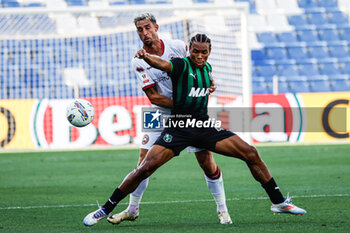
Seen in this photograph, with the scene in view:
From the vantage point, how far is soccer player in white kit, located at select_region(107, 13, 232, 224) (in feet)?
22.0

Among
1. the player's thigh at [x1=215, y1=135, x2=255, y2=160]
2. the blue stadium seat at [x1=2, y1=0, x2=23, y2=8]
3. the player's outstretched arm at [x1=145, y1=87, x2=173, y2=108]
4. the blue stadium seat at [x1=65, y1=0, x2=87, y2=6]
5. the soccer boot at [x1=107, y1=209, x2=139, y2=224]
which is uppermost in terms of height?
the blue stadium seat at [x1=65, y1=0, x2=87, y2=6]

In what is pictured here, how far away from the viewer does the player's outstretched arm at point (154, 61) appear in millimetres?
5938

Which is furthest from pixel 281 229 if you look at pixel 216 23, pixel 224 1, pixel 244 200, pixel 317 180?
pixel 224 1

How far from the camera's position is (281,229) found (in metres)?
5.94

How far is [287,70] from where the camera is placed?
87.3 feet

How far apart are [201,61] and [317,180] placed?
484cm

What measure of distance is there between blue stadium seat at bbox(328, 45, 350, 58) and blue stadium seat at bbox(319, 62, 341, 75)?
751 mm

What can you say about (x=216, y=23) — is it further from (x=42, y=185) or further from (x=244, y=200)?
(x=244, y=200)

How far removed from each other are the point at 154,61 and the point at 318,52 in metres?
22.6

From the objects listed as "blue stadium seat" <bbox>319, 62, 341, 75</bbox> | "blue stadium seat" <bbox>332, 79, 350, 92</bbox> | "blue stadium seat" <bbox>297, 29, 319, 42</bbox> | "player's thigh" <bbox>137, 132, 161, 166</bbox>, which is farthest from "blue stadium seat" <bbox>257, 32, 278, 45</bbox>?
"player's thigh" <bbox>137, 132, 161, 166</bbox>

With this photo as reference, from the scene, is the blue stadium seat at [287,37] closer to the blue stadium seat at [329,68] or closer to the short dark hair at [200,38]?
the blue stadium seat at [329,68]

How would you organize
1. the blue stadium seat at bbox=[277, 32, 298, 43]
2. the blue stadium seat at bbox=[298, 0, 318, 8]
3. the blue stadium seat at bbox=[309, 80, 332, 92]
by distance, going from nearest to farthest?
the blue stadium seat at bbox=[309, 80, 332, 92] → the blue stadium seat at bbox=[277, 32, 298, 43] → the blue stadium seat at bbox=[298, 0, 318, 8]

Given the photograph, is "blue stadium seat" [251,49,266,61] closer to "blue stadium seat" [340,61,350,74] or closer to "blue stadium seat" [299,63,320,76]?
"blue stadium seat" [299,63,320,76]

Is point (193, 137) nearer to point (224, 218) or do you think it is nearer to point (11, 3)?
point (224, 218)
